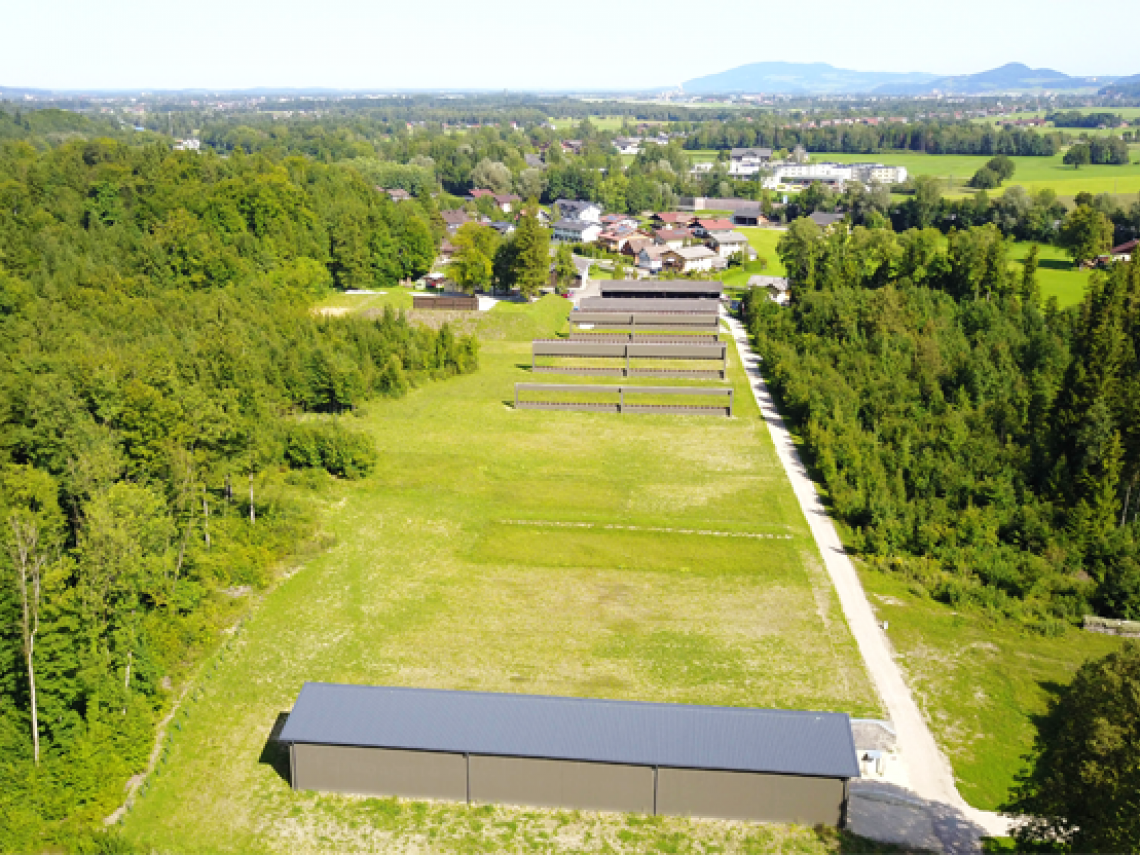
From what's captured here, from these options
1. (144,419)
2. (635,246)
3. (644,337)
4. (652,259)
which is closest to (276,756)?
(144,419)

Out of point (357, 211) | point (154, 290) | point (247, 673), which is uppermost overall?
point (357, 211)

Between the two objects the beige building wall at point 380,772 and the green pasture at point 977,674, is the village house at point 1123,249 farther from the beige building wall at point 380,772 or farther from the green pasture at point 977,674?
the beige building wall at point 380,772

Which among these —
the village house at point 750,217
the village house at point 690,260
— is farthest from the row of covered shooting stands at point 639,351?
the village house at point 750,217

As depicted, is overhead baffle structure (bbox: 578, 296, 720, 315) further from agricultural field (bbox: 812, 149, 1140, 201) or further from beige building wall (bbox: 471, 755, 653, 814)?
agricultural field (bbox: 812, 149, 1140, 201)

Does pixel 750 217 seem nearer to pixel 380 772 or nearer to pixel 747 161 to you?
pixel 747 161

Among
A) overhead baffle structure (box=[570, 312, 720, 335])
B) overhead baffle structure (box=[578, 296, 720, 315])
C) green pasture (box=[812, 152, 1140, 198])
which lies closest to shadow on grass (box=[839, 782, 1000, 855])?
overhead baffle structure (box=[570, 312, 720, 335])

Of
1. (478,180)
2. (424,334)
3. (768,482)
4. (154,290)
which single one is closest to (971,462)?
(768,482)

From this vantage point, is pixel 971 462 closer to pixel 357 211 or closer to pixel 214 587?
pixel 214 587
